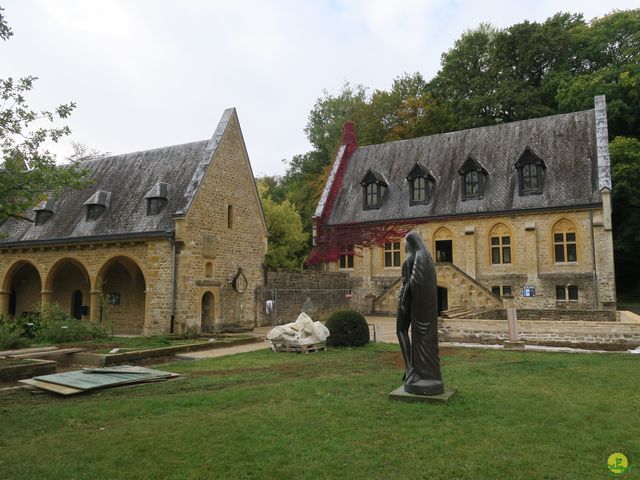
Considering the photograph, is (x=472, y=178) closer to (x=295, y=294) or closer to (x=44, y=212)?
(x=295, y=294)

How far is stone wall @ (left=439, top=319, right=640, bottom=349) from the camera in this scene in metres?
15.0

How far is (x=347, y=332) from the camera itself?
50.6ft

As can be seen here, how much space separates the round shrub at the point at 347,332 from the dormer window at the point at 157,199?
10.4 m

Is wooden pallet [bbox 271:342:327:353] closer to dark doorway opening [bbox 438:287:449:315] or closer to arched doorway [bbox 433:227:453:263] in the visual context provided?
dark doorway opening [bbox 438:287:449:315]

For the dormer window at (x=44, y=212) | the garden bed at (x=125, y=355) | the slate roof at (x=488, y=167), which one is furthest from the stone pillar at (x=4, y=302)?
the slate roof at (x=488, y=167)

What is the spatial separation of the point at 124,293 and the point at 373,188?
1830 centimetres

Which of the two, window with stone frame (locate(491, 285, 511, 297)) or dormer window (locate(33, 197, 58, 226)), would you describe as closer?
dormer window (locate(33, 197, 58, 226))

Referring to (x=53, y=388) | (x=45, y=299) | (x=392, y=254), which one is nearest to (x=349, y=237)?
(x=392, y=254)

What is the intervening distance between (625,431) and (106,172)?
83.6 ft

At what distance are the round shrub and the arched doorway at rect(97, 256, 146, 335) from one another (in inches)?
418

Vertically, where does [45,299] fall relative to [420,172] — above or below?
below

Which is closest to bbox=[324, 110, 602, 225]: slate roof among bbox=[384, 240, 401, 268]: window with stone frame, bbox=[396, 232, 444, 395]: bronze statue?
bbox=[384, 240, 401, 268]: window with stone frame

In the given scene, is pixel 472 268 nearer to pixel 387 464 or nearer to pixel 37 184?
pixel 37 184

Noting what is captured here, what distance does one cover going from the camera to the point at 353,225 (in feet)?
112
